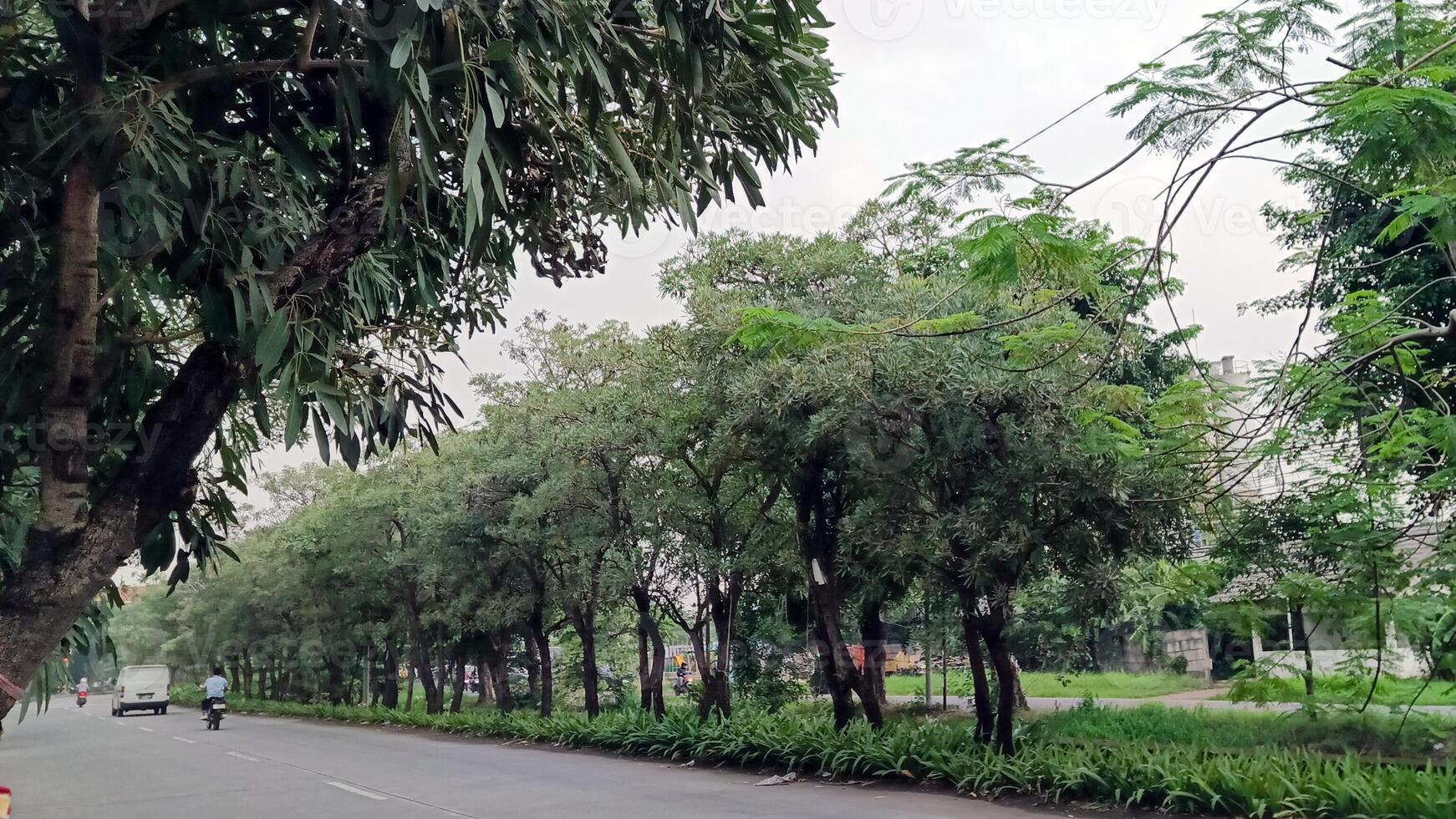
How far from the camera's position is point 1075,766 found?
10.7 m

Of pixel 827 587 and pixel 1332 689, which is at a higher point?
pixel 827 587

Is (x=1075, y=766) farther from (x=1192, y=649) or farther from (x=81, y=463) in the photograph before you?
(x=1192, y=649)

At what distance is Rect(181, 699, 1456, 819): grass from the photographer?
8.56 metres

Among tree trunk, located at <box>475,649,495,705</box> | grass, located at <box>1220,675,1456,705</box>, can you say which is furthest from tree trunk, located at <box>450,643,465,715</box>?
grass, located at <box>1220,675,1456,705</box>

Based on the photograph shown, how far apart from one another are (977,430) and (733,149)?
6.43 meters

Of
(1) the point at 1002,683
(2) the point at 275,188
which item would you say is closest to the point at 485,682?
(1) the point at 1002,683

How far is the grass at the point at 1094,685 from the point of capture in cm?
2497

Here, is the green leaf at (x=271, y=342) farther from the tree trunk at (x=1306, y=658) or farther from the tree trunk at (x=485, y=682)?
the tree trunk at (x=485, y=682)

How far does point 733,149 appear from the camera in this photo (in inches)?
227

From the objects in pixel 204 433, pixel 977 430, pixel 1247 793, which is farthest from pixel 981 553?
pixel 204 433

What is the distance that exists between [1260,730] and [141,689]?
38.8m

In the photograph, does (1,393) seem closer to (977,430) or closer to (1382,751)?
(977,430)

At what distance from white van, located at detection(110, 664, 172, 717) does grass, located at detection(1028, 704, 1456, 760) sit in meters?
34.6

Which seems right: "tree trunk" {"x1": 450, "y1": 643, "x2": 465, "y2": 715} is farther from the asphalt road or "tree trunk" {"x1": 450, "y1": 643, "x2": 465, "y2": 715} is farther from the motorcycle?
the asphalt road
